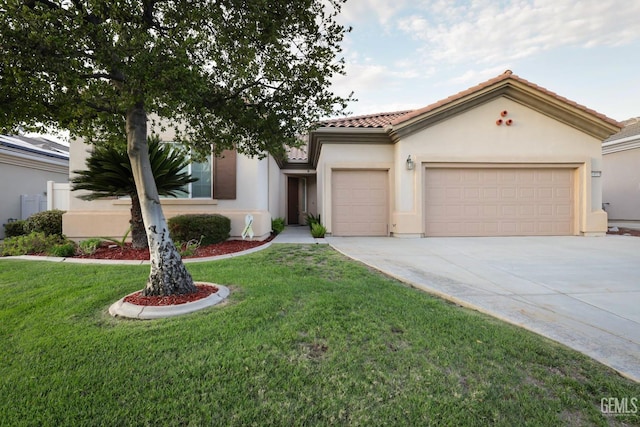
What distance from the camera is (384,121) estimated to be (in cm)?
1066

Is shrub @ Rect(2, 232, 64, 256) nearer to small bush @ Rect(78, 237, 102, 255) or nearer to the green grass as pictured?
small bush @ Rect(78, 237, 102, 255)

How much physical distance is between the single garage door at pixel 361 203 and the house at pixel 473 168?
3 cm

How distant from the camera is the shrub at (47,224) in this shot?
8125 millimetres

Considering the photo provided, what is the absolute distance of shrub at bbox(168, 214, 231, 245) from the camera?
281 inches

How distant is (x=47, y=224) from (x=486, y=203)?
44.0ft

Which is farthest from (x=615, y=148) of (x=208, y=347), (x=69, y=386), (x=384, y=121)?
(x=69, y=386)

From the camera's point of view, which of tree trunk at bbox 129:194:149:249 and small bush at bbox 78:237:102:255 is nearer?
small bush at bbox 78:237:102:255

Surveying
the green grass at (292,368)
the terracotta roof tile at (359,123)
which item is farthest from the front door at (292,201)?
the green grass at (292,368)

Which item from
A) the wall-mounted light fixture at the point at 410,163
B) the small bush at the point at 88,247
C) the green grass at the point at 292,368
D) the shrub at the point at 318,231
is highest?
the wall-mounted light fixture at the point at 410,163

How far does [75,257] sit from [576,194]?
14.5 m

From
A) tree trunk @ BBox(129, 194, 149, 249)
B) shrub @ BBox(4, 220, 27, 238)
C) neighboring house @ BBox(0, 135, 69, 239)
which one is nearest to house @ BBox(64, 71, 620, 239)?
tree trunk @ BBox(129, 194, 149, 249)

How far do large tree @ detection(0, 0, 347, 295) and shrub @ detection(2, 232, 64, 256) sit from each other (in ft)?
13.2

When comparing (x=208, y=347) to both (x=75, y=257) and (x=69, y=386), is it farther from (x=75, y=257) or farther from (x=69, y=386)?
(x=75, y=257)

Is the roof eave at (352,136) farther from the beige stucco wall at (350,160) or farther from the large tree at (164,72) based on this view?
the large tree at (164,72)
